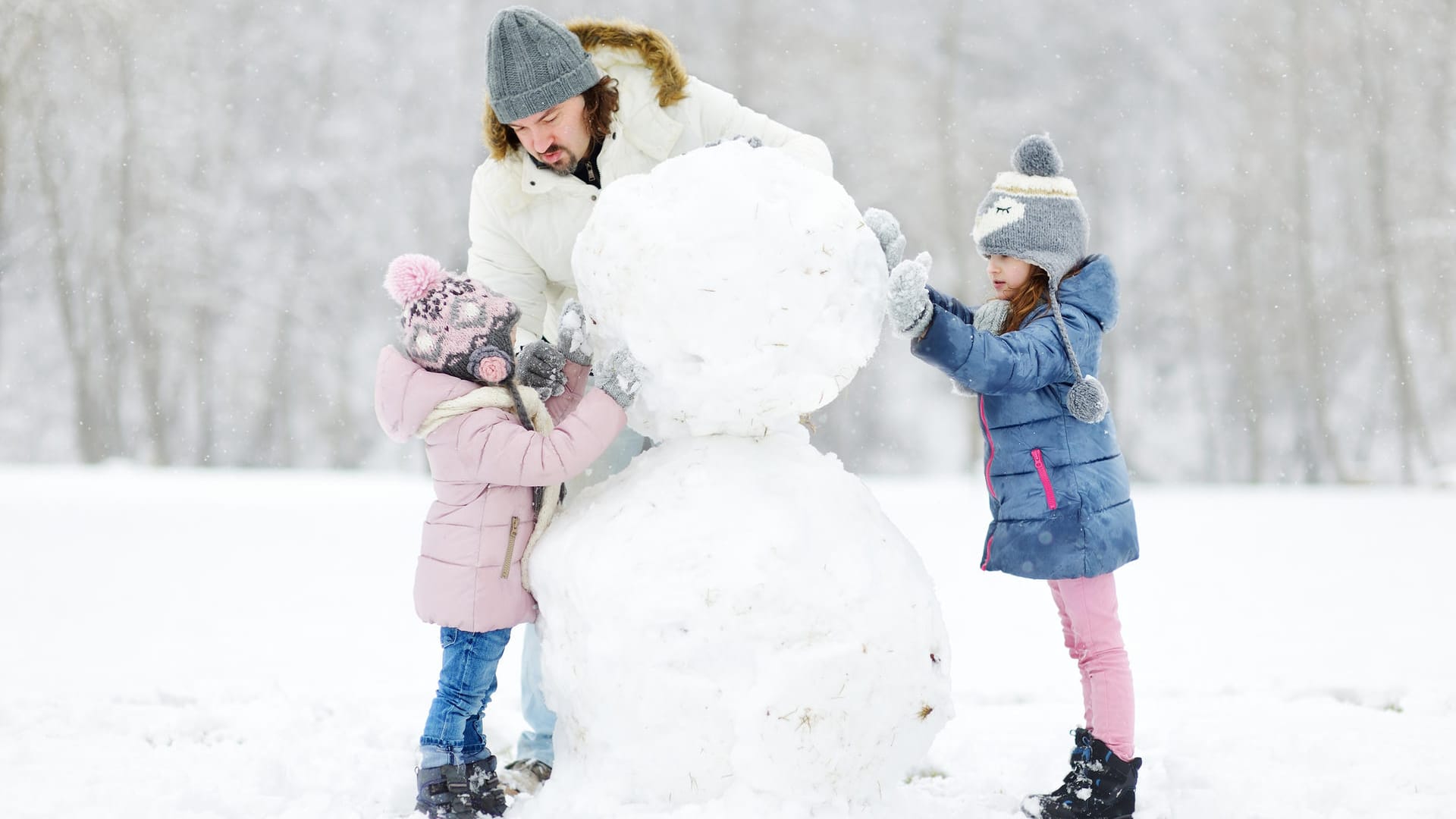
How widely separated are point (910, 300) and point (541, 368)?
869 millimetres

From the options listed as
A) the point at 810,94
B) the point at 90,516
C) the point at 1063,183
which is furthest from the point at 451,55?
the point at 1063,183

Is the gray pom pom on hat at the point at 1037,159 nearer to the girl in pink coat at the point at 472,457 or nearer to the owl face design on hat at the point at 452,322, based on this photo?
the girl in pink coat at the point at 472,457

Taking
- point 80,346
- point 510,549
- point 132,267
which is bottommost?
point 510,549

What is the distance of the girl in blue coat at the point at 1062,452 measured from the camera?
2639mm

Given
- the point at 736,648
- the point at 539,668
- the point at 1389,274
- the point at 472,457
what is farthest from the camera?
the point at 1389,274

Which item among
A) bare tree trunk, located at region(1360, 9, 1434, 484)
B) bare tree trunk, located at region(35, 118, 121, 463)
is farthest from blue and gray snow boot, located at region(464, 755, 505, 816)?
bare tree trunk, located at region(1360, 9, 1434, 484)

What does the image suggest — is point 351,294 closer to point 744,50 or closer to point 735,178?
point 744,50

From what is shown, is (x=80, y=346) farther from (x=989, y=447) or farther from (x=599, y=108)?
(x=989, y=447)

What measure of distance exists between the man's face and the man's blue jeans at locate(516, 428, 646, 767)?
2.43 feet

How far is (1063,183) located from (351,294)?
Result: 11606mm

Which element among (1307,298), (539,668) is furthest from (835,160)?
(539,668)

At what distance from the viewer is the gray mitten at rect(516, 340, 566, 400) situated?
8.46ft

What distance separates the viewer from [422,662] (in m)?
4.81

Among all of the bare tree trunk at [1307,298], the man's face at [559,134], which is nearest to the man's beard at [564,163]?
the man's face at [559,134]
